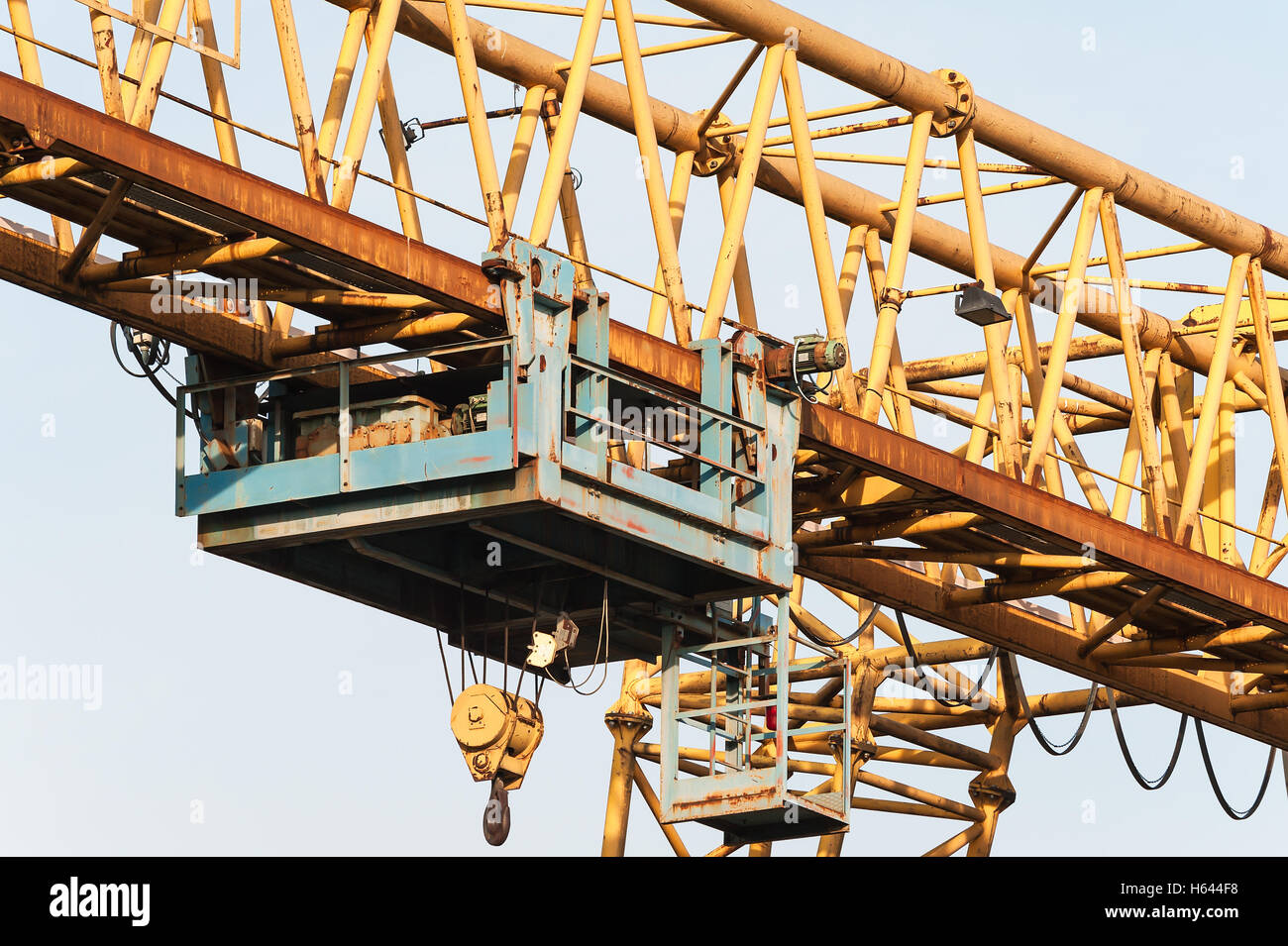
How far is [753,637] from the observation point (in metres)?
30.8

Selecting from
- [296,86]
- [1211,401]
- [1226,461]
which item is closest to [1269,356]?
[1211,401]

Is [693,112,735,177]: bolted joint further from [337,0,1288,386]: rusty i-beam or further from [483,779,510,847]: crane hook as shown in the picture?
[483,779,510,847]: crane hook

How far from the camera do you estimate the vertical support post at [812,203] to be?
33.0m

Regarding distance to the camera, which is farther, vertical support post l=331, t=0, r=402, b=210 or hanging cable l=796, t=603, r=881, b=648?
hanging cable l=796, t=603, r=881, b=648

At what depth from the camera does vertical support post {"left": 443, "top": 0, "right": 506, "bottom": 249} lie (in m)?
28.8

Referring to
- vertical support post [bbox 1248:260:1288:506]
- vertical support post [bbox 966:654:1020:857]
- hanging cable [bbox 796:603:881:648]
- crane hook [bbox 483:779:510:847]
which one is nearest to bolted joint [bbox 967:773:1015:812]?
vertical support post [bbox 966:654:1020:857]

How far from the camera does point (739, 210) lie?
3241 centimetres

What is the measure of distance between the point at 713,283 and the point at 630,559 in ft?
12.0

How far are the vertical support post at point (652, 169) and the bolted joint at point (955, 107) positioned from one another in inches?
186

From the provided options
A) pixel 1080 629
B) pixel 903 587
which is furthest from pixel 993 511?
pixel 1080 629

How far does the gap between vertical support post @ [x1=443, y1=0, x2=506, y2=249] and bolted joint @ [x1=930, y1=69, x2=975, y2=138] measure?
25.4ft

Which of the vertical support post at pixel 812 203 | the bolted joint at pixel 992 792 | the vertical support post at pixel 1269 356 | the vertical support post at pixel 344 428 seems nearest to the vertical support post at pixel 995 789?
the bolted joint at pixel 992 792

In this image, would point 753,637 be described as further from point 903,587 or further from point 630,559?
point 903,587

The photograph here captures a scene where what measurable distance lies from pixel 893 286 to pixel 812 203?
1894 millimetres
